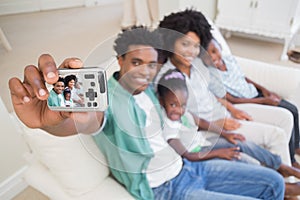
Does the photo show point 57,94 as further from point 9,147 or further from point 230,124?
point 9,147

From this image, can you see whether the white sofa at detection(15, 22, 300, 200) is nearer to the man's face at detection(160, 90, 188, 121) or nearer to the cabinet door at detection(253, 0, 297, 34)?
the man's face at detection(160, 90, 188, 121)

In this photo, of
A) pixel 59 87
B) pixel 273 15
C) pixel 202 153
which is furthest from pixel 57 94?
pixel 273 15

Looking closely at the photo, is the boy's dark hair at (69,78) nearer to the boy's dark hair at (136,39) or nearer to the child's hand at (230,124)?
the boy's dark hair at (136,39)

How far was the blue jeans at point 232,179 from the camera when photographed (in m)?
0.94

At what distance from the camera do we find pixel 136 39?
0.83 meters

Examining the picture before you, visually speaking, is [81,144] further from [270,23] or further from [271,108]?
[270,23]

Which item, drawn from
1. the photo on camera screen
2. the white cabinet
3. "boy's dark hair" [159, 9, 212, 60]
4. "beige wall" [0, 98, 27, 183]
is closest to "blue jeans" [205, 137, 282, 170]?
"boy's dark hair" [159, 9, 212, 60]

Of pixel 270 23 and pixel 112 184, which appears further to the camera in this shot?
pixel 270 23

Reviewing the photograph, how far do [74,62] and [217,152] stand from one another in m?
0.79

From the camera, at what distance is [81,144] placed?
0.82m

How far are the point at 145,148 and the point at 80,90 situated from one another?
45 cm

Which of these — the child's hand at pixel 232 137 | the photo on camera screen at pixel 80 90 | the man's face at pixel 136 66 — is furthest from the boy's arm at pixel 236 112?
the photo on camera screen at pixel 80 90

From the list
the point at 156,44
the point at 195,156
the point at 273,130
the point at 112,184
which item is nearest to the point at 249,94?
the point at 273,130

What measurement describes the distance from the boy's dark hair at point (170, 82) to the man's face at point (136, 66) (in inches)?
5.2
